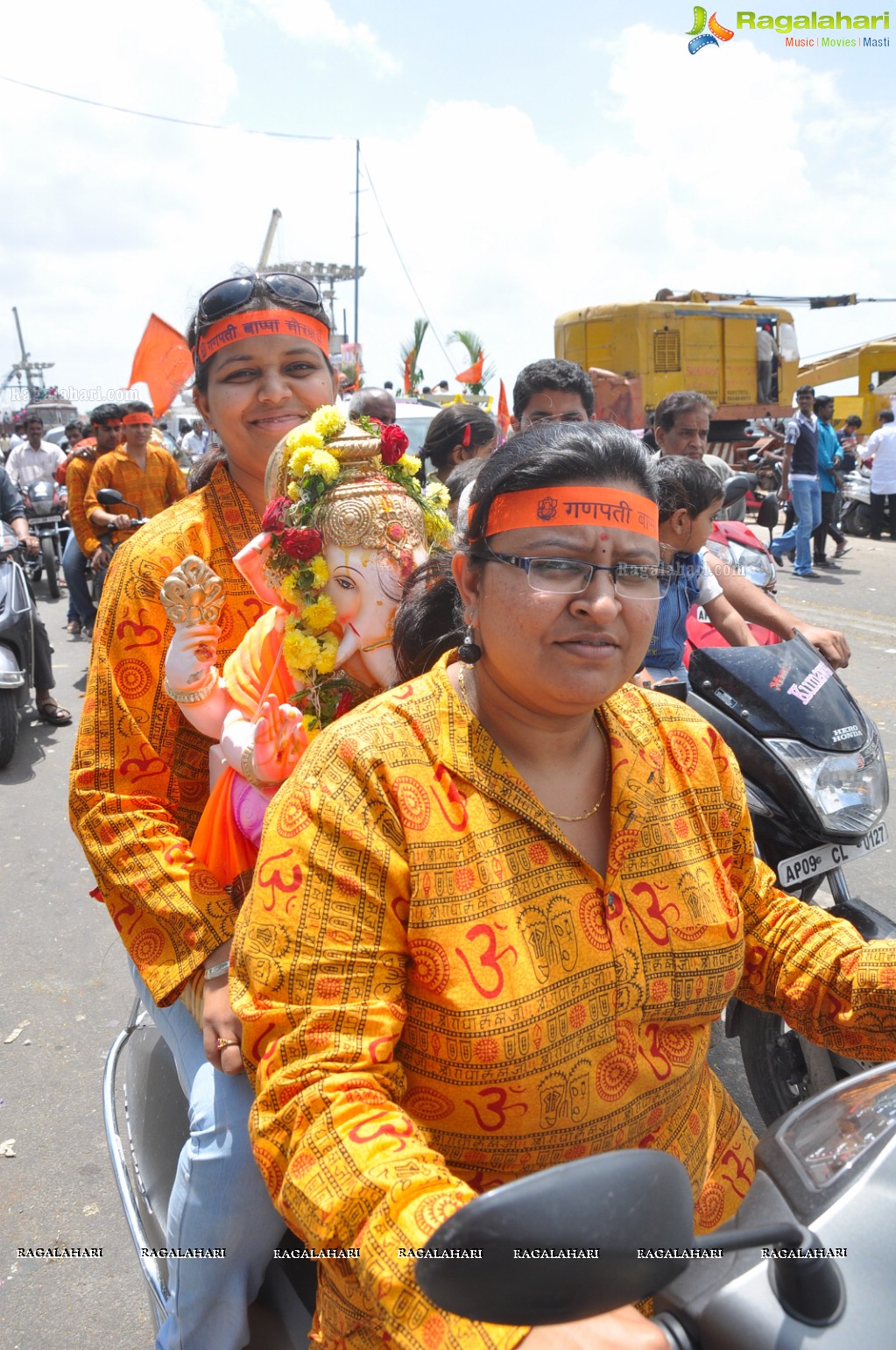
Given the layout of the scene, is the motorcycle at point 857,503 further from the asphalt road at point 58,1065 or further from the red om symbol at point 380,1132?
the red om symbol at point 380,1132

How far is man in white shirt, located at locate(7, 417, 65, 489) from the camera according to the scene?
43.2 feet

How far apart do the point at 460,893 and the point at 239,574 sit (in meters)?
1.01

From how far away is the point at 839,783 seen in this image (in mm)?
2570

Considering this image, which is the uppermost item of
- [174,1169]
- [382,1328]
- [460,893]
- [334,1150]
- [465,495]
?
[465,495]

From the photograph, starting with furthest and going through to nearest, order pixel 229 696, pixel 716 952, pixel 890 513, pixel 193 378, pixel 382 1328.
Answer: pixel 890 513, pixel 193 378, pixel 229 696, pixel 716 952, pixel 382 1328

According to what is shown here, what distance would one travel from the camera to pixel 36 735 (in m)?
6.93

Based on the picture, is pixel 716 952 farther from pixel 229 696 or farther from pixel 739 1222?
pixel 229 696

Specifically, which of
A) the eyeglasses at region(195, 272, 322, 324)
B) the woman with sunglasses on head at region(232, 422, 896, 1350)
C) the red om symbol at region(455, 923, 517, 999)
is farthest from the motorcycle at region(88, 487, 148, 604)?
the red om symbol at region(455, 923, 517, 999)

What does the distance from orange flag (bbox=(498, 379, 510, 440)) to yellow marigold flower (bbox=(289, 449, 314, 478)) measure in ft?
8.27

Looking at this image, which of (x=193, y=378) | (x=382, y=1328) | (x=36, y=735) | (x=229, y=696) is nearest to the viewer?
(x=382, y=1328)

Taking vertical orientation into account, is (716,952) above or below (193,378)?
below

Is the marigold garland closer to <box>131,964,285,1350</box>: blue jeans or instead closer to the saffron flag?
<box>131,964,285,1350</box>: blue jeans

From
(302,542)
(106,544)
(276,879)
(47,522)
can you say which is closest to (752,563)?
(302,542)

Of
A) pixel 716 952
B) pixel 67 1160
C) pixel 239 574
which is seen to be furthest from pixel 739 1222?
pixel 67 1160
